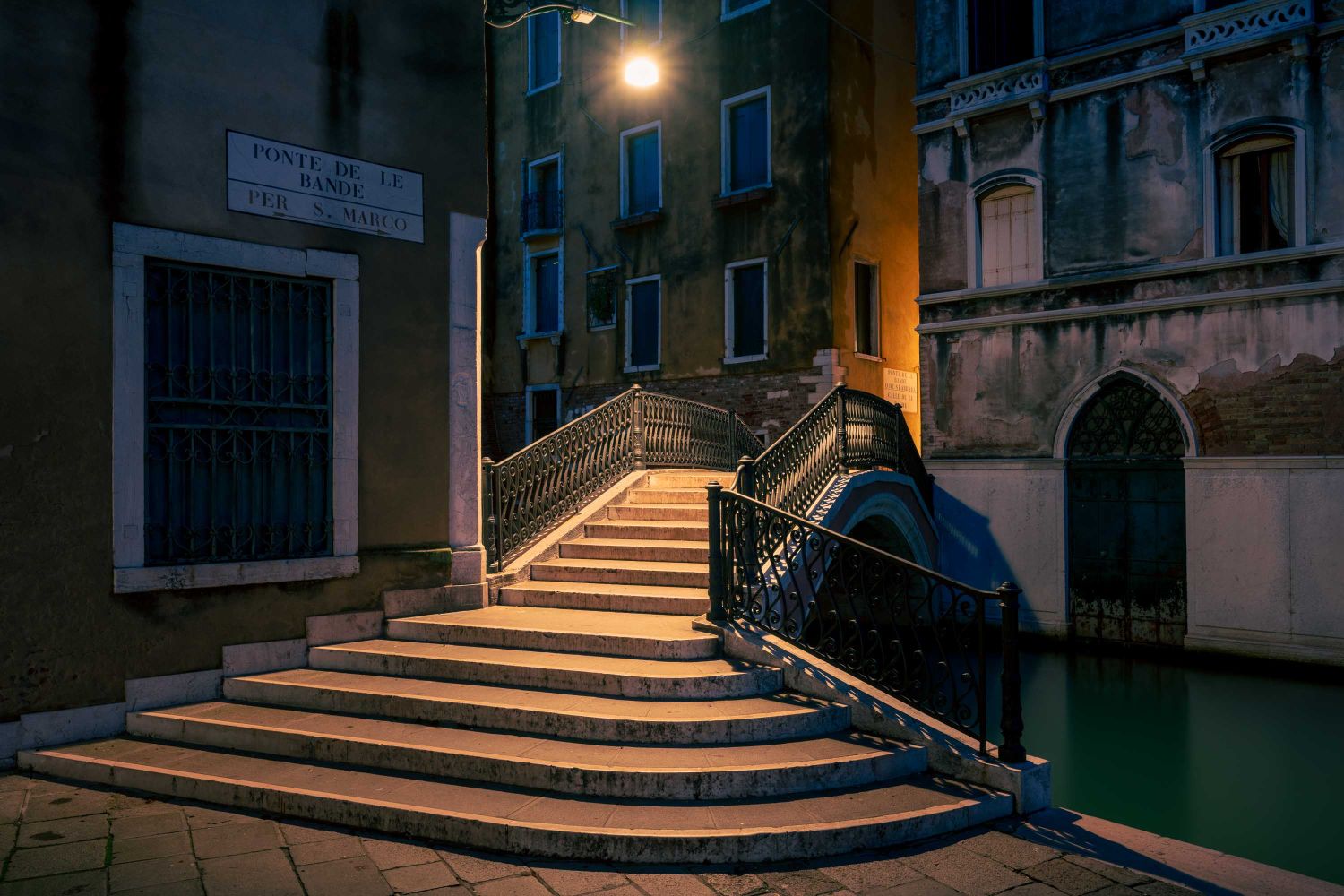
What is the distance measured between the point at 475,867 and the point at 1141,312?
12679 mm

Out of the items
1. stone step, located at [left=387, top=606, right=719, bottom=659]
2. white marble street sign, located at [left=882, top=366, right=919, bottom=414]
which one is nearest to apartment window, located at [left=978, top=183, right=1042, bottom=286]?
white marble street sign, located at [left=882, top=366, right=919, bottom=414]

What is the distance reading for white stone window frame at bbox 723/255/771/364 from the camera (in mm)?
17531

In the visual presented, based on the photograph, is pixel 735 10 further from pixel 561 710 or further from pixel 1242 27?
pixel 561 710

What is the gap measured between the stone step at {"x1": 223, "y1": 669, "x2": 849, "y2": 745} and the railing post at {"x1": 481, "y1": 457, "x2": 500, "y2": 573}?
2326mm

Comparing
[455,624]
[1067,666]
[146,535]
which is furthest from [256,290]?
[1067,666]

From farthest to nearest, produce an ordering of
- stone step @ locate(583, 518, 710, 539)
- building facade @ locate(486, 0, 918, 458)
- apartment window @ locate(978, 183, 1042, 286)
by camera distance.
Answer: building facade @ locate(486, 0, 918, 458) < apartment window @ locate(978, 183, 1042, 286) < stone step @ locate(583, 518, 710, 539)

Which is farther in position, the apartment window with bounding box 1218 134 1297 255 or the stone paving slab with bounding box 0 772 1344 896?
the apartment window with bounding box 1218 134 1297 255

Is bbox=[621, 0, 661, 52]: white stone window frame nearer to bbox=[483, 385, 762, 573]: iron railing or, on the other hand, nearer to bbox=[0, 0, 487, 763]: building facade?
bbox=[483, 385, 762, 573]: iron railing

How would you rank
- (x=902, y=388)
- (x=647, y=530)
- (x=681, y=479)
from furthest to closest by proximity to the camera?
(x=902, y=388)
(x=681, y=479)
(x=647, y=530)

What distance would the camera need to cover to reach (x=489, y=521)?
30.1 feet

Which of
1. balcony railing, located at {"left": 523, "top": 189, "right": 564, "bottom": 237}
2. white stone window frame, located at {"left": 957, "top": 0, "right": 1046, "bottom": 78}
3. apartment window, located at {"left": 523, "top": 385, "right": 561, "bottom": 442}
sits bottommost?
apartment window, located at {"left": 523, "top": 385, "right": 561, "bottom": 442}

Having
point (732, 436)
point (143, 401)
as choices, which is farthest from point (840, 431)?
point (143, 401)

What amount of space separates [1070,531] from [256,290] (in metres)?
12.1

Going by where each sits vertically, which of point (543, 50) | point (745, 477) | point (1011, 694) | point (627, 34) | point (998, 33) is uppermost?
point (543, 50)
